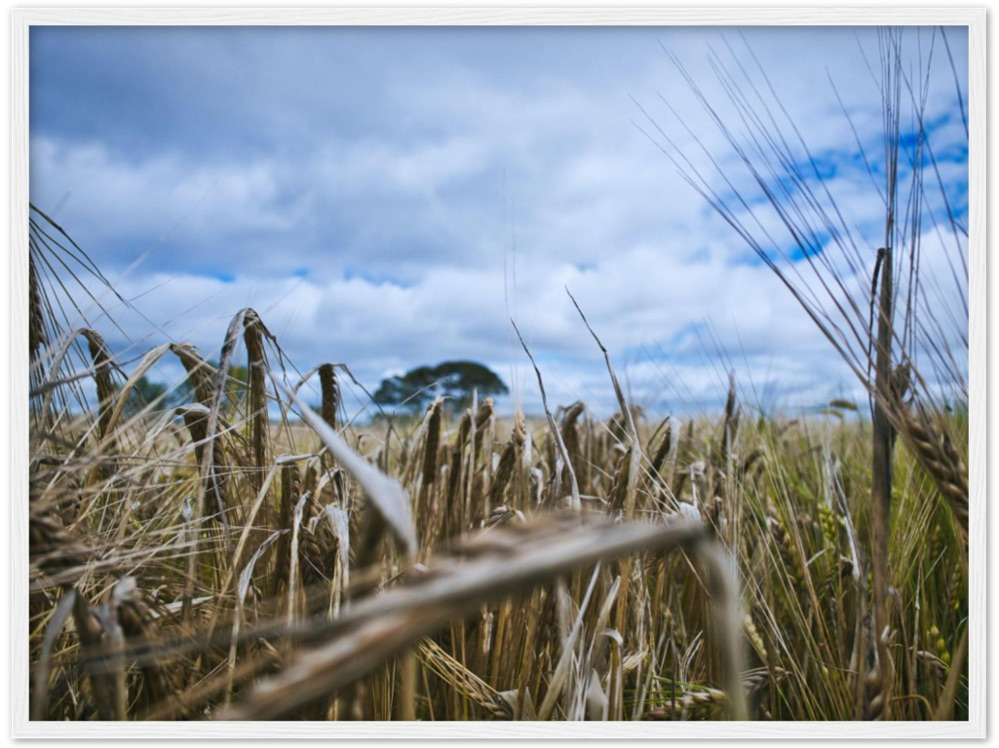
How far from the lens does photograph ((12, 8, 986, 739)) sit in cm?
117

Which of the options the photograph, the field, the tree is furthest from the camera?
the tree

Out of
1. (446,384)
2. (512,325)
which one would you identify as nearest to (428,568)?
(512,325)

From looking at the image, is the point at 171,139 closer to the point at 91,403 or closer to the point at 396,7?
the point at 396,7

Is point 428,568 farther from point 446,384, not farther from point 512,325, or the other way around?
point 446,384

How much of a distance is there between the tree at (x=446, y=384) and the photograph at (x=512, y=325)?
0.01 metres

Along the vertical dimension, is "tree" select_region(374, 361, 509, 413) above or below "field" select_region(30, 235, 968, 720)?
above

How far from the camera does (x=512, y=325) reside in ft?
4.79

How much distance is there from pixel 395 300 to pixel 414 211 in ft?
0.68

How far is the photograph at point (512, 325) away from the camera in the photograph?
1.17m

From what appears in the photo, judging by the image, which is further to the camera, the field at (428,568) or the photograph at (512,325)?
the photograph at (512,325)

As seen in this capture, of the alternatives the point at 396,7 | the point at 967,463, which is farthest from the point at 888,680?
the point at 396,7

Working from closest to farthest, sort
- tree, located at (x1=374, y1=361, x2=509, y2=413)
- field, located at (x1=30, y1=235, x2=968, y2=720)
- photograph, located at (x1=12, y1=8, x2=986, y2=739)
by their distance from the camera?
field, located at (x1=30, y1=235, x2=968, y2=720), photograph, located at (x1=12, y1=8, x2=986, y2=739), tree, located at (x1=374, y1=361, x2=509, y2=413)

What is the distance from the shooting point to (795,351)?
1622mm

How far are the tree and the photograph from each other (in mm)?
14
